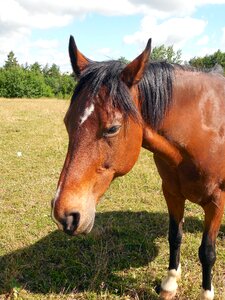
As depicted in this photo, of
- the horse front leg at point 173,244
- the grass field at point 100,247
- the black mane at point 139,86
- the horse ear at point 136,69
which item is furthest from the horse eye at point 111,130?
the grass field at point 100,247

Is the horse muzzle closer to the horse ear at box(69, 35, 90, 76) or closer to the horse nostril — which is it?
the horse nostril

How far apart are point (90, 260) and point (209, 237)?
143 centimetres

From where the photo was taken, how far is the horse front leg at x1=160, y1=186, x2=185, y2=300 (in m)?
3.26

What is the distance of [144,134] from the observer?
2.43m

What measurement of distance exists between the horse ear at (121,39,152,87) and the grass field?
84.4 inches

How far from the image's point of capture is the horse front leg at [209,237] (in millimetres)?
2975

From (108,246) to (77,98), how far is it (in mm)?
2450

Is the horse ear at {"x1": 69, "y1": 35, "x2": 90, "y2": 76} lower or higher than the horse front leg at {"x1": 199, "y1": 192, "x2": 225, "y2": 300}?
higher

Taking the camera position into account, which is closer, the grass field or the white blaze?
the white blaze

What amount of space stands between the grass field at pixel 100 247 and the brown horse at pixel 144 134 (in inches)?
18.9

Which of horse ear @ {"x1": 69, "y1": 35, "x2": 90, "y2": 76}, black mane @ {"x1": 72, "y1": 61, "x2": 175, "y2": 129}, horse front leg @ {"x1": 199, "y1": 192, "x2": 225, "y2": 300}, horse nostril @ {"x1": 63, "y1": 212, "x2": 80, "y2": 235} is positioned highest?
horse ear @ {"x1": 69, "y1": 35, "x2": 90, "y2": 76}

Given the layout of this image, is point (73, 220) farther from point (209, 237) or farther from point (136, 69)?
point (209, 237)

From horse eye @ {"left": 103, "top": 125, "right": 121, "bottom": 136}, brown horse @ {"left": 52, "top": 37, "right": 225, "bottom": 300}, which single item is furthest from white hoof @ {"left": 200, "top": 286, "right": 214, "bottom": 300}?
horse eye @ {"left": 103, "top": 125, "right": 121, "bottom": 136}

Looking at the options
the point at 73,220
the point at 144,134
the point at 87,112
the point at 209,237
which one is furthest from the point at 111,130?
the point at 209,237
